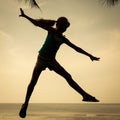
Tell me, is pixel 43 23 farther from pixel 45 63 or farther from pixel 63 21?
pixel 45 63

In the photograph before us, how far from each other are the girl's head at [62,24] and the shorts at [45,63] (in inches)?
21.7

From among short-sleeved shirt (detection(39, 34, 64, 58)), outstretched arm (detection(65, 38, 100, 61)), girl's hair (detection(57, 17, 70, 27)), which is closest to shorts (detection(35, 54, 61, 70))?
short-sleeved shirt (detection(39, 34, 64, 58))

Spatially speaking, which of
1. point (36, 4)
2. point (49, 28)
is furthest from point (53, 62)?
point (36, 4)

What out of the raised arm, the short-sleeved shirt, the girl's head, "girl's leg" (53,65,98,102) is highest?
the girl's head

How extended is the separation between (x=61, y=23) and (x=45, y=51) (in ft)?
1.84

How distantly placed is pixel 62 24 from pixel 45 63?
0.76m

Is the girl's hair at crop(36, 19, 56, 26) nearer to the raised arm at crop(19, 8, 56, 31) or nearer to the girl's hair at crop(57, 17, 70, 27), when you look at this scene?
→ the raised arm at crop(19, 8, 56, 31)

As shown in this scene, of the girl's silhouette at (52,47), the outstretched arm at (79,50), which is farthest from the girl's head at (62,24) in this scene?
the outstretched arm at (79,50)

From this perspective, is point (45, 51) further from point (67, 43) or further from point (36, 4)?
point (36, 4)

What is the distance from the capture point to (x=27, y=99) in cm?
664

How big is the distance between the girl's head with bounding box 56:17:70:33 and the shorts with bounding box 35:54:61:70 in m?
0.55

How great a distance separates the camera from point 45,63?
252 inches

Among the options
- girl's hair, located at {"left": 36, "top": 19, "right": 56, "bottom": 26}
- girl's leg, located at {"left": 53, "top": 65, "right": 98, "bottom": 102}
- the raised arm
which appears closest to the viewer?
the raised arm

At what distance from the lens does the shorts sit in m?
6.36
